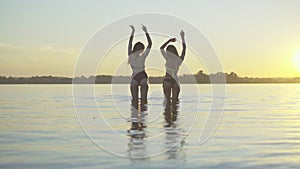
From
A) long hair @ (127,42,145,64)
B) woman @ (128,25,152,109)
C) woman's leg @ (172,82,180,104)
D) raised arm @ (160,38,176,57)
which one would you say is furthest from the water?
woman's leg @ (172,82,180,104)

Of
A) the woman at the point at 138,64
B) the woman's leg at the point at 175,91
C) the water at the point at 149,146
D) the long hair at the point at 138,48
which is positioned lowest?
the water at the point at 149,146

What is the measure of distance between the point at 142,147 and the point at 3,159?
3.31 meters

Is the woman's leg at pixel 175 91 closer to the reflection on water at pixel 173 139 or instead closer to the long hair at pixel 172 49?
the long hair at pixel 172 49

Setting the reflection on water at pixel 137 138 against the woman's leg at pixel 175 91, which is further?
the woman's leg at pixel 175 91

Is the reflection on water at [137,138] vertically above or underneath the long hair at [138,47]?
underneath

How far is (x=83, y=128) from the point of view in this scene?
16.9m

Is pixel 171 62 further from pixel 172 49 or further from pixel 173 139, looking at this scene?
pixel 173 139

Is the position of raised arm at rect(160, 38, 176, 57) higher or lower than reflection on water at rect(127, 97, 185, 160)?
higher

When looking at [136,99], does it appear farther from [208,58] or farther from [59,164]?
[59,164]

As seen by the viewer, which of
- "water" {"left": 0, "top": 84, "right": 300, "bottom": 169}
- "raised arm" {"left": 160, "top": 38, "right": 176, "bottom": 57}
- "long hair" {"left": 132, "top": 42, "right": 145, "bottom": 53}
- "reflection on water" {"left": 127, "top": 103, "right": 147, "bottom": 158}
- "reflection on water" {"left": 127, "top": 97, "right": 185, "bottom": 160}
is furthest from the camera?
"raised arm" {"left": 160, "top": 38, "right": 176, "bottom": 57}

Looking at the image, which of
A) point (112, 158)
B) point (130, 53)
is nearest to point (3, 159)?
point (112, 158)

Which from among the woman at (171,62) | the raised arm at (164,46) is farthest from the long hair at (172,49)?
the raised arm at (164,46)

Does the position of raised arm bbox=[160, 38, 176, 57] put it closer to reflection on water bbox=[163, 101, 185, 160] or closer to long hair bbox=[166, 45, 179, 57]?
long hair bbox=[166, 45, 179, 57]

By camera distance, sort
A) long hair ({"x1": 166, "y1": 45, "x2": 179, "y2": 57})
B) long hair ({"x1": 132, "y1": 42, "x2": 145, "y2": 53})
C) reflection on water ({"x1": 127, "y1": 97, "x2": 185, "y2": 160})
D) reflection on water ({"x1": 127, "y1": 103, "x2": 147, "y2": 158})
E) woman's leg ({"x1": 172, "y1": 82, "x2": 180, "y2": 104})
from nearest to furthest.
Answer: reflection on water ({"x1": 127, "y1": 97, "x2": 185, "y2": 160}) < reflection on water ({"x1": 127, "y1": 103, "x2": 147, "y2": 158}) < long hair ({"x1": 132, "y1": 42, "x2": 145, "y2": 53}) < long hair ({"x1": 166, "y1": 45, "x2": 179, "y2": 57}) < woman's leg ({"x1": 172, "y1": 82, "x2": 180, "y2": 104})
